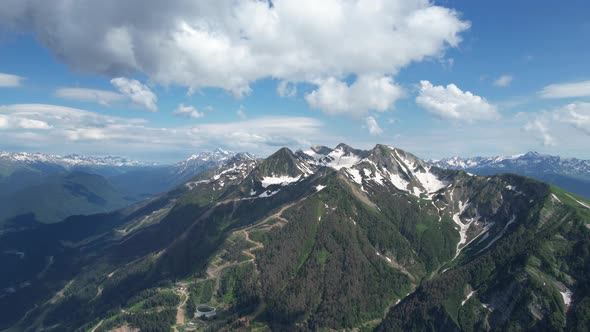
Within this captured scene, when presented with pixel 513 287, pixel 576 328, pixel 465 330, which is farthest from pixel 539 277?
pixel 465 330

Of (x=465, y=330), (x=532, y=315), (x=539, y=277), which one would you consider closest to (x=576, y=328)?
(x=532, y=315)

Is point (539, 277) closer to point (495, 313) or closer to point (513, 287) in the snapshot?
point (513, 287)

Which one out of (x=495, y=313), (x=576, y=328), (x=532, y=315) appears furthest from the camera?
(x=495, y=313)

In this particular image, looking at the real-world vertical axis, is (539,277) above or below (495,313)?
above

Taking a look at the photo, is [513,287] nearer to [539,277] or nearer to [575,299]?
[539,277]

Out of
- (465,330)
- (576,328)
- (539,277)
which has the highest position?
(539,277)

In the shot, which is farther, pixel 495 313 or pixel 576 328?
pixel 495 313

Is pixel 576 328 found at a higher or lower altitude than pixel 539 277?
lower

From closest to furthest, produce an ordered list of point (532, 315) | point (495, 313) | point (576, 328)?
point (576, 328) → point (532, 315) → point (495, 313)

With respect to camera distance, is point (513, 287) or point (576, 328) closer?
point (576, 328)
